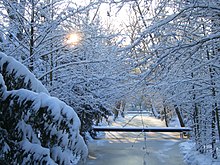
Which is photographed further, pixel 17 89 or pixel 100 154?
pixel 100 154

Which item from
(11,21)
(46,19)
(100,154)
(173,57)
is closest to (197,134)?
(100,154)

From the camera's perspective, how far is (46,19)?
505 centimetres

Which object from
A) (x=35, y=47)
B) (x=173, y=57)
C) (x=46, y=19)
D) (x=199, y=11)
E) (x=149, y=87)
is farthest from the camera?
(x=46, y=19)

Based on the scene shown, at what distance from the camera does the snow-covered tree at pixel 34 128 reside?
2086mm

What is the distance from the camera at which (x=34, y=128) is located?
2129mm

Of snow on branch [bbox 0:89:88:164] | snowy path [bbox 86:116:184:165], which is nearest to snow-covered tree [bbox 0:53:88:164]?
snow on branch [bbox 0:89:88:164]

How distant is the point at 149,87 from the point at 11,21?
8.76ft

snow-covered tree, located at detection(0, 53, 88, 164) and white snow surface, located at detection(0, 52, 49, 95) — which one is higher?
white snow surface, located at detection(0, 52, 49, 95)

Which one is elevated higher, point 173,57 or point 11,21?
point 11,21

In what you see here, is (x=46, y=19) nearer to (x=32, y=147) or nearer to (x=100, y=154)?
(x=32, y=147)

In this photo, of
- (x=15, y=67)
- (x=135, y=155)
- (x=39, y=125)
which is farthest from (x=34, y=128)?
(x=135, y=155)

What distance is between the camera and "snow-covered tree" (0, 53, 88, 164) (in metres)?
2.09

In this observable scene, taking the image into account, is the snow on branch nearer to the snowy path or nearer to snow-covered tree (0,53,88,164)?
snow-covered tree (0,53,88,164)

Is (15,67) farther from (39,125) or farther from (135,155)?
(135,155)
